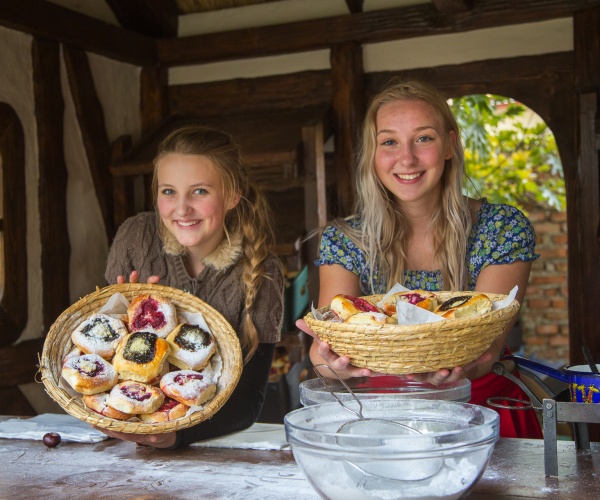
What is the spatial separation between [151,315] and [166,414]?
0.95ft

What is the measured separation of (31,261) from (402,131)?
82.0 inches

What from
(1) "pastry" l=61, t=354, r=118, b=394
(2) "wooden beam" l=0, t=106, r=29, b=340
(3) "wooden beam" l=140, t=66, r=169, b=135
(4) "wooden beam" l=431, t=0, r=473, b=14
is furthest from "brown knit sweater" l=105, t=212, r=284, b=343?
(3) "wooden beam" l=140, t=66, r=169, b=135

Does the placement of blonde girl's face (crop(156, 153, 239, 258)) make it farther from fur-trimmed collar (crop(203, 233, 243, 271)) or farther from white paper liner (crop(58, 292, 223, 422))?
white paper liner (crop(58, 292, 223, 422))

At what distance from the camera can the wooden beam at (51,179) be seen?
376 centimetres

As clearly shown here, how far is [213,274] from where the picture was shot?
2361mm

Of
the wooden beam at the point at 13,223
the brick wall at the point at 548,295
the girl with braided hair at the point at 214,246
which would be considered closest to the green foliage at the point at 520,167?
the brick wall at the point at 548,295

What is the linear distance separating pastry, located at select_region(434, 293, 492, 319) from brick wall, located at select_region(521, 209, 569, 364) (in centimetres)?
492

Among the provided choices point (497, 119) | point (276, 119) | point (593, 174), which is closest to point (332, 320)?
point (593, 174)

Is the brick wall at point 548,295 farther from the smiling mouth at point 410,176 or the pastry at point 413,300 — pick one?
the pastry at point 413,300

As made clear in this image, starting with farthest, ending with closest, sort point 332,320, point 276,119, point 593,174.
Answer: point 276,119
point 593,174
point 332,320

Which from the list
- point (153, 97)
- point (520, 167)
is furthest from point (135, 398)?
point (520, 167)

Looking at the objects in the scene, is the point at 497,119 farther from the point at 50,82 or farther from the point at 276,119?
the point at 50,82

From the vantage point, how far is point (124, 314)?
203cm

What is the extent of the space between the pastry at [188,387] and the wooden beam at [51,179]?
214 cm
